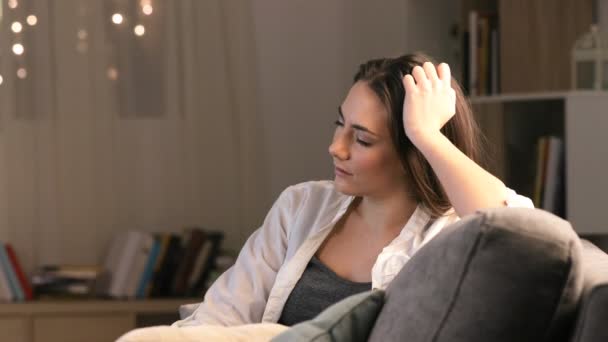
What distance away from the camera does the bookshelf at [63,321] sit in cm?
464

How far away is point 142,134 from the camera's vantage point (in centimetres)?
507

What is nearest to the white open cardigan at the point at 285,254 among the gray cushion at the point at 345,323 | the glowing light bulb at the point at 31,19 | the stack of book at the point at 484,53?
the gray cushion at the point at 345,323

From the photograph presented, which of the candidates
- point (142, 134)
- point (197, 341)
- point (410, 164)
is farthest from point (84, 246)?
point (197, 341)

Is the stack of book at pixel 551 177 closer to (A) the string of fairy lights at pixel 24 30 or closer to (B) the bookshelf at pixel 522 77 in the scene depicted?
(B) the bookshelf at pixel 522 77

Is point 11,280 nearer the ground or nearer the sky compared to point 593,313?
nearer the ground

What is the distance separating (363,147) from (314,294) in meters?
0.30

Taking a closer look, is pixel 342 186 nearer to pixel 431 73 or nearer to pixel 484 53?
pixel 431 73

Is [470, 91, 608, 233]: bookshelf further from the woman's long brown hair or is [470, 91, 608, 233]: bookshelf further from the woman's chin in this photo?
the woman's chin

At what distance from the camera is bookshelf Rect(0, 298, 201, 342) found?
15.2 feet

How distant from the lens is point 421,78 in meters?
2.22

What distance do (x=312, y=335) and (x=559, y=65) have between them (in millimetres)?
2878

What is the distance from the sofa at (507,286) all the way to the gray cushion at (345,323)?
9 centimetres

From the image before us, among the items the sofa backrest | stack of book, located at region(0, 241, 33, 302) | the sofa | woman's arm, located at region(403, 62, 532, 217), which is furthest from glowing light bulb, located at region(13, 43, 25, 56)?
the sofa backrest

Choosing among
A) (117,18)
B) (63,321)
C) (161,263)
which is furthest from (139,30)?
(63,321)
